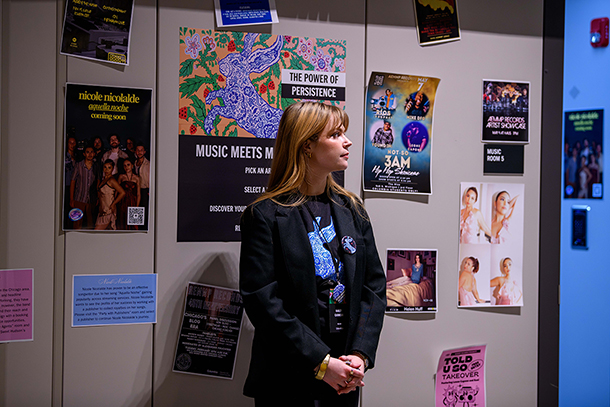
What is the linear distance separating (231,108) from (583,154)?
2.43m

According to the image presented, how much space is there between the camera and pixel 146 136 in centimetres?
173

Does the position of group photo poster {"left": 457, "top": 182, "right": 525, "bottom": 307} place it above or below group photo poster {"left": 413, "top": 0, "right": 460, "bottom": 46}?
below

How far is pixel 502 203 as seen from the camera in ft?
6.64

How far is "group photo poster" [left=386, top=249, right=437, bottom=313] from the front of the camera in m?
1.92

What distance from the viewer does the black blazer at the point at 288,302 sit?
1314 millimetres

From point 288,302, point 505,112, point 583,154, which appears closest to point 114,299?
point 288,302

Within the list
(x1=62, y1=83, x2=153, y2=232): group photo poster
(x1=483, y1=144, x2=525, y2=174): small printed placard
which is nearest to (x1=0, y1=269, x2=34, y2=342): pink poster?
(x1=62, y1=83, x2=153, y2=232): group photo poster

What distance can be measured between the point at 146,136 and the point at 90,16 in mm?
510

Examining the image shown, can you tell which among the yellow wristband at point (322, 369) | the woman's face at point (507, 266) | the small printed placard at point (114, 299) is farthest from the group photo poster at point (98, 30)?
the woman's face at point (507, 266)

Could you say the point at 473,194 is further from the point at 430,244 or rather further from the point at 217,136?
the point at 217,136

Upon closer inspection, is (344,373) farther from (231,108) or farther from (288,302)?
(231,108)

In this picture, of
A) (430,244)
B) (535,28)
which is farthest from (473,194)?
(535,28)

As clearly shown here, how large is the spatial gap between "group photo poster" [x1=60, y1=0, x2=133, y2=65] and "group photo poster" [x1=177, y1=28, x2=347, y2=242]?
230 mm

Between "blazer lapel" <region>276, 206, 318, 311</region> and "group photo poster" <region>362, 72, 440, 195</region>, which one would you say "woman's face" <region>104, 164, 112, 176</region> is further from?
"group photo poster" <region>362, 72, 440, 195</region>
